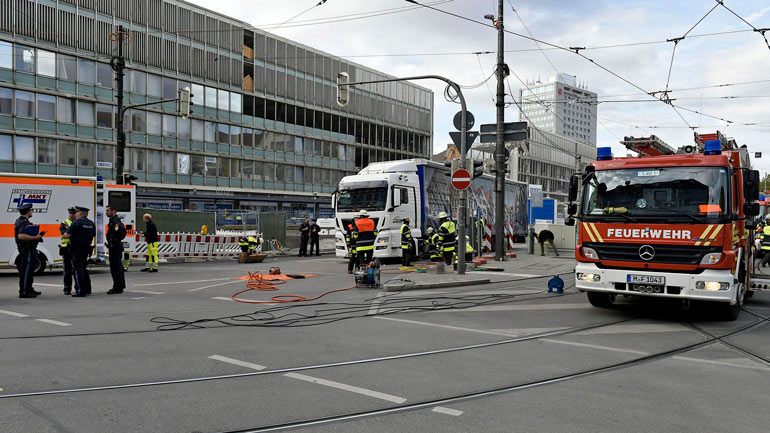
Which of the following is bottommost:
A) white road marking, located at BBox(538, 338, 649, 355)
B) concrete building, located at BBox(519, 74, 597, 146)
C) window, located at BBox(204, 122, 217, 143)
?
white road marking, located at BBox(538, 338, 649, 355)

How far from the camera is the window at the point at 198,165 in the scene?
4672 centimetres

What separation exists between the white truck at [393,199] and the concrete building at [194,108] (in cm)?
2369

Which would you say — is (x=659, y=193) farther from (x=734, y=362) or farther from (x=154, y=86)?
(x=154, y=86)

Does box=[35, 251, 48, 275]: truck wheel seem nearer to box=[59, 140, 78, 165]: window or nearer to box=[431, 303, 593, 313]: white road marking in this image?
box=[431, 303, 593, 313]: white road marking

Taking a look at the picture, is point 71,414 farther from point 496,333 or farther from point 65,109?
point 65,109

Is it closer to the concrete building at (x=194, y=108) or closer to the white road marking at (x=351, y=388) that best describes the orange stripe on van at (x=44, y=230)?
the white road marking at (x=351, y=388)

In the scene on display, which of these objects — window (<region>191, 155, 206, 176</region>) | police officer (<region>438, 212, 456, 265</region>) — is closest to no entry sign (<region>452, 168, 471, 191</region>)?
police officer (<region>438, 212, 456, 265</region>)

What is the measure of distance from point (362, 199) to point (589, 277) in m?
11.1

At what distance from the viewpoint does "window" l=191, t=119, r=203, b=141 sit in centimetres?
4653

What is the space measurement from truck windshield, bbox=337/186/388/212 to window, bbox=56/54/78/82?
28831mm

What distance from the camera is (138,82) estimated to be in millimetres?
42188

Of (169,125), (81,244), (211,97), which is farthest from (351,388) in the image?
(211,97)

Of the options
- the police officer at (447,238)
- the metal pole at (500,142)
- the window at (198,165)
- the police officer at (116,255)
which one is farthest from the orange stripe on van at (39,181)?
the window at (198,165)

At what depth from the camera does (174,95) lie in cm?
4500
